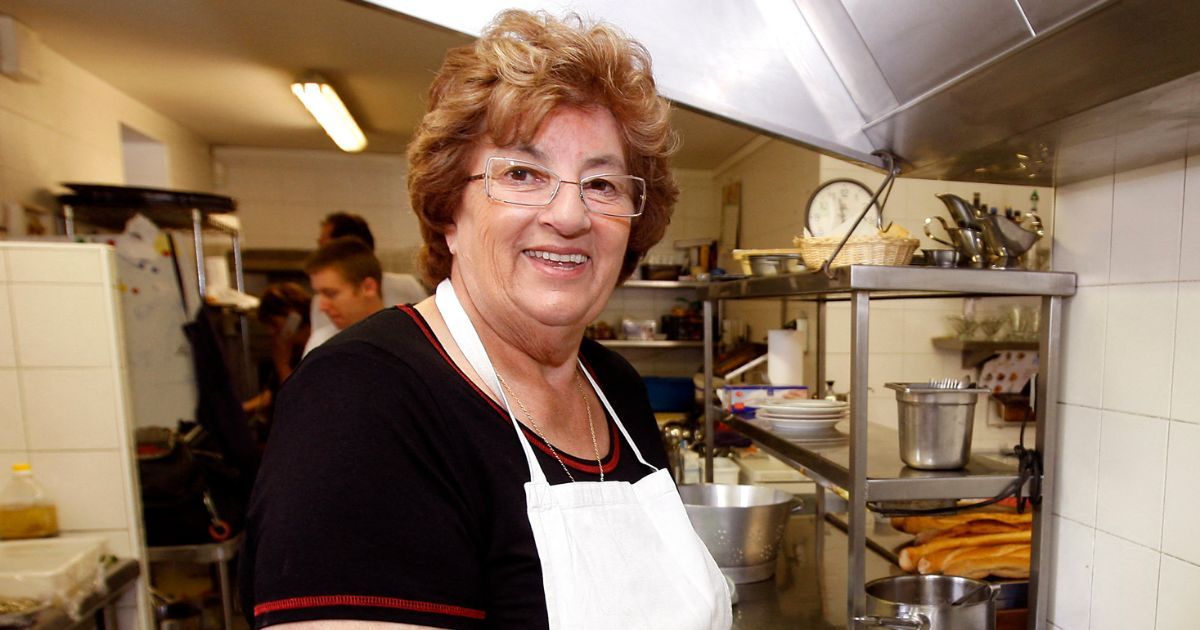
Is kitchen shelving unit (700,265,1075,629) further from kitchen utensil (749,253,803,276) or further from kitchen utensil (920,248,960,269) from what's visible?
kitchen utensil (749,253,803,276)

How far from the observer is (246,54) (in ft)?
10.2

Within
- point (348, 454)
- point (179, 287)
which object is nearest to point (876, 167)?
point (348, 454)

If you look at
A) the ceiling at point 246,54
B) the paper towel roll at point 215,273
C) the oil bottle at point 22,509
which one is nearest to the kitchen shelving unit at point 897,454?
the ceiling at point 246,54

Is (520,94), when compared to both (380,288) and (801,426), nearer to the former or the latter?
(801,426)

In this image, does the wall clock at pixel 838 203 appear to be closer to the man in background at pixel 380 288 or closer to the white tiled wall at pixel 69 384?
the man in background at pixel 380 288

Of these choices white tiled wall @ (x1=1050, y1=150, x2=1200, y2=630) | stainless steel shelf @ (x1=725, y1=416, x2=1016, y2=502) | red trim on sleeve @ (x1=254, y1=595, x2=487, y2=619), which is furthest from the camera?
stainless steel shelf @ (x1=725, y1=416, x2=1016, y2=502)

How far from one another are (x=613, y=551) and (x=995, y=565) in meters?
1.15

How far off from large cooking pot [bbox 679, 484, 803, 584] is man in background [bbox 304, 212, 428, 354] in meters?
1.56

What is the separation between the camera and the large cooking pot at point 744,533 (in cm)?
153

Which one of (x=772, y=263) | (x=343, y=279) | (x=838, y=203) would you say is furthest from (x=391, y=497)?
(x=838, y=203)

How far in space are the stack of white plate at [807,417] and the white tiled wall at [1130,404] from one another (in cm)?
53

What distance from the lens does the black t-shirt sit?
0.57 metres

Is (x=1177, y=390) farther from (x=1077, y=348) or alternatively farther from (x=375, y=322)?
(x=375, y=322)

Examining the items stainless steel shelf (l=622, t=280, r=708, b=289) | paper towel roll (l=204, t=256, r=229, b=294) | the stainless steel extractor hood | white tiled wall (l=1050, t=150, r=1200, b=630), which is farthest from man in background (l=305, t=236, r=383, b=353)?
stainless steel shelf (l=622, t=280, r=708, b=289)
